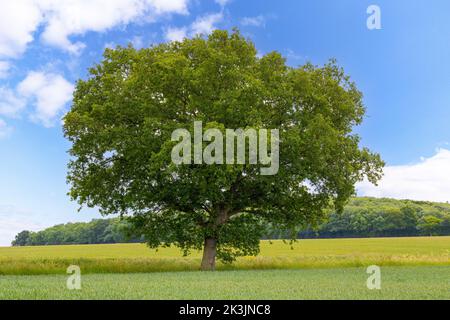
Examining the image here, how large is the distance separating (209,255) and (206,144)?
10602 millimetres

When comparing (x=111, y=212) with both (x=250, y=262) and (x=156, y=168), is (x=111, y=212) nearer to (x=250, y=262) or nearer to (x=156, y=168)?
(x=156, y=168)

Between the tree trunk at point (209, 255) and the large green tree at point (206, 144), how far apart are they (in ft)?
0.28

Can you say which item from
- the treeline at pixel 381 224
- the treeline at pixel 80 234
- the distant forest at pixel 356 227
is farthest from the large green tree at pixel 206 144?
the treeline at pixel 381 224

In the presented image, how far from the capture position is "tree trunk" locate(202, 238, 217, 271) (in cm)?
3841

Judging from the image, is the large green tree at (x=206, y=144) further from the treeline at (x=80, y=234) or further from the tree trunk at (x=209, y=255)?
the treeline at (x=80, y=234)

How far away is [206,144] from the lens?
106 ft

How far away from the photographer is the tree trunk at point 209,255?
38.4 m

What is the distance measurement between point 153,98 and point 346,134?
53.9 ft

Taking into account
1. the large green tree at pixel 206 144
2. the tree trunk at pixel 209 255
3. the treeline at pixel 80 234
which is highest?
the large green tree at pixel 206 144

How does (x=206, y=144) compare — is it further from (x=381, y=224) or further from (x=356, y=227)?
(x=381, y=224)

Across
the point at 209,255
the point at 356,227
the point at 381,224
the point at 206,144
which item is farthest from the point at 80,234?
the point at 206,144

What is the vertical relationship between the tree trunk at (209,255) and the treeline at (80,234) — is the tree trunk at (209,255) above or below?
above

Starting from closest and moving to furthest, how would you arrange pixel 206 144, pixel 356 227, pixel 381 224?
pixel 206 144, pixel 356 227, pixel 381 224
